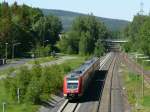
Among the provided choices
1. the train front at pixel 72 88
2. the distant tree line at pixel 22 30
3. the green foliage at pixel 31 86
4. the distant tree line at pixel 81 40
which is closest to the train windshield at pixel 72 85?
the train front at pixel 72 88

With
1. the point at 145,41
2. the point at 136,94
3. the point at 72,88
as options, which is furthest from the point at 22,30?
the point at 72,88

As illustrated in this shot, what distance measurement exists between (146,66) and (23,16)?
69057mm

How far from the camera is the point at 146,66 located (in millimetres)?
127375

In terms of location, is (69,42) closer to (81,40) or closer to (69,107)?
(81,40)

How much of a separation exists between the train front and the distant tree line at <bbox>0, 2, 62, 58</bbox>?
9007 cm

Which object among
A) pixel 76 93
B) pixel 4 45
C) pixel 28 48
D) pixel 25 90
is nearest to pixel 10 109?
pixel 25 90

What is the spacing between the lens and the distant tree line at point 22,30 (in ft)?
486

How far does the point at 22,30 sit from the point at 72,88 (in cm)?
11361

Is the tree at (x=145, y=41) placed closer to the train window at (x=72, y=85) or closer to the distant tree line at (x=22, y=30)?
the distant tree line at (x=22, y=30)

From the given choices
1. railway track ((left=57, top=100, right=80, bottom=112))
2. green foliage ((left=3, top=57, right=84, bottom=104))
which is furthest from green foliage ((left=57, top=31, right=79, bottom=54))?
railway track ((left=57, top=100, right=80, bottom=112))

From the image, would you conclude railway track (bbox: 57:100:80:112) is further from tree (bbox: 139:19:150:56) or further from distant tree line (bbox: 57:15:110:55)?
distant tree line (bbox: 57:15:110:55)

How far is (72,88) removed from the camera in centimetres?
5312

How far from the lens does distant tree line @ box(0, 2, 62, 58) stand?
148262 mm

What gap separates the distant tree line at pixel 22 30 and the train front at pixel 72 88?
90.1 meters
